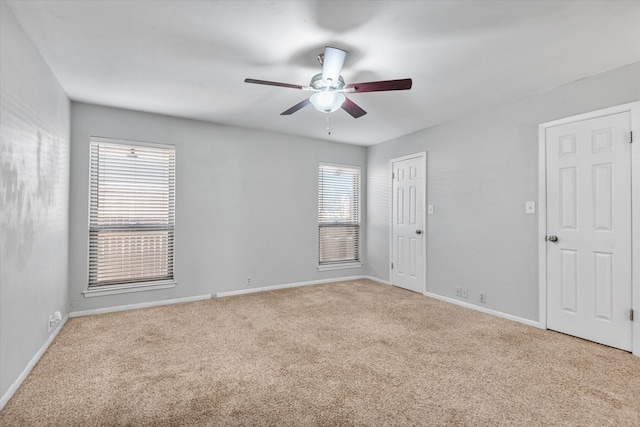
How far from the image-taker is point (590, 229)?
2.95 m

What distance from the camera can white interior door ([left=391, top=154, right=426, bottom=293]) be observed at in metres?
4.74

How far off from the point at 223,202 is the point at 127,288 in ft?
5.30

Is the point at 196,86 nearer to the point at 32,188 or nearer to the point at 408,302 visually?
the point at 32,188

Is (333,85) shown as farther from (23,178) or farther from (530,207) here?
(530,207)

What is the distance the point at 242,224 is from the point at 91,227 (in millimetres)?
1838

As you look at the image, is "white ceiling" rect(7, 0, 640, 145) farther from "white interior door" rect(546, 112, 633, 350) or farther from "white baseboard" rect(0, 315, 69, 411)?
"white baseboard" rect(0, 315, 69, 411)

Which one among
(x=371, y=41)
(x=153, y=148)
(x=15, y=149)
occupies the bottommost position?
(x=15, y=149)

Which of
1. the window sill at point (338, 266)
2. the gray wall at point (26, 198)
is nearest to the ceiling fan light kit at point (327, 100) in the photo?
the gray wall at point (26, 198)

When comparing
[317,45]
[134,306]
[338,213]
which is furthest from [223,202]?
[317,45]

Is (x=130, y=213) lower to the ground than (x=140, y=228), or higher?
higher

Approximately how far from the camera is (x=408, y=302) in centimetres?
426

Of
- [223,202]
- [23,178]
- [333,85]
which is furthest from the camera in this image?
[223,202]

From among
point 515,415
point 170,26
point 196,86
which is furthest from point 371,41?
point 515,415

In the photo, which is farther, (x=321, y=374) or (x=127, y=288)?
(x=127, y=288)
